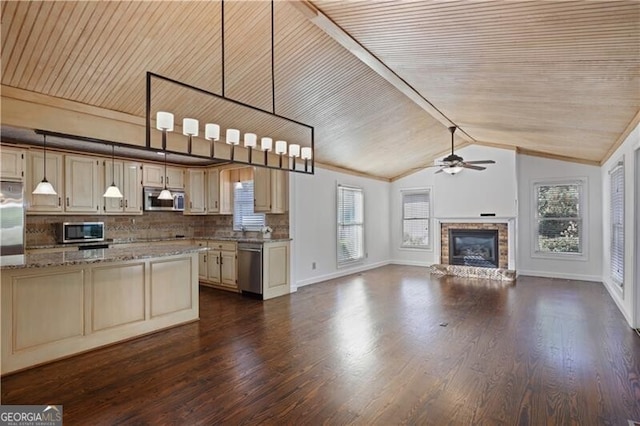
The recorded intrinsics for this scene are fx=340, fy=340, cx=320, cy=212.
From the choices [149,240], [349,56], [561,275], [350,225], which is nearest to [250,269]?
[149,240]

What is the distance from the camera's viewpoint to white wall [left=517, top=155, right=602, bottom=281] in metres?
7.13

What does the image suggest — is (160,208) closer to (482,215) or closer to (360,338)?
(360,338)

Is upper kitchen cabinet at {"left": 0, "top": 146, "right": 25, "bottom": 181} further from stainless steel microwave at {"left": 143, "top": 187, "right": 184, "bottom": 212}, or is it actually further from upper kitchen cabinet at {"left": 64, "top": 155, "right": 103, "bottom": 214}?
stainless steel microwave at {"left": 143, "top": 187, "right": 184, "bottom": 212}

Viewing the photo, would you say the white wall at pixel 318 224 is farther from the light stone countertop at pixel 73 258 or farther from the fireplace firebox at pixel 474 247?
the light stone countertop at pixel 73 258

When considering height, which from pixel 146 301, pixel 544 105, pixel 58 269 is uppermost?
pixel 544 105

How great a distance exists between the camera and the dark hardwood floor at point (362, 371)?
2406 millimetres

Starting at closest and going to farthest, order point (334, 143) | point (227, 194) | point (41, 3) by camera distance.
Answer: point (41, 3), point (334, 143), point (227, 194)

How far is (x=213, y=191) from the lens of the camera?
706 centimetres

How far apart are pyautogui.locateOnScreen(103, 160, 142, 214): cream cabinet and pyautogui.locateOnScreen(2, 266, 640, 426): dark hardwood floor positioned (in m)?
2.81

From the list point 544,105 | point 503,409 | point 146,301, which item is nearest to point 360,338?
point 503,409

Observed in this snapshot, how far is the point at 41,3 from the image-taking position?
103 inches

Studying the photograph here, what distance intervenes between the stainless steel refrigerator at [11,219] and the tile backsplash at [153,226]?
56 centimetres

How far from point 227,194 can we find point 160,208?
1301 mm

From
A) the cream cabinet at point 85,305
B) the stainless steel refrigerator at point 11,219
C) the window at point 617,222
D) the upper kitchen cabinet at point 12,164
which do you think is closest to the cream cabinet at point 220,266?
the cream cabinet at point 85,305
